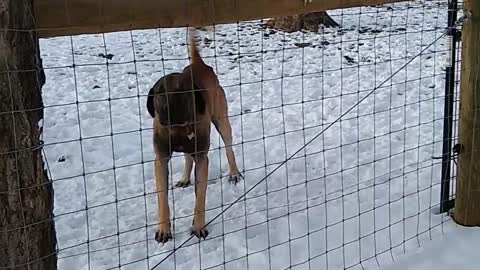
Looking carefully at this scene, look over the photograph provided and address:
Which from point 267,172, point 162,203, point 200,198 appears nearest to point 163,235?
point 162,203

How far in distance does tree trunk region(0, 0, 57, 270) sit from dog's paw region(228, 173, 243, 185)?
250cm

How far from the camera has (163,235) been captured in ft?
13.0

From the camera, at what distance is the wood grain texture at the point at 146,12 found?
2311 millimetres

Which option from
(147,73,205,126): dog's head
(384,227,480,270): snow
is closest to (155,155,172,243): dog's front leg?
(147,73,205,126): dog's head

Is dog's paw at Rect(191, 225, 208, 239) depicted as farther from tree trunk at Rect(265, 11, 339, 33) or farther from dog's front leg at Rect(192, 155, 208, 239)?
tree trunk at Rect(265, 11, 339, 33)

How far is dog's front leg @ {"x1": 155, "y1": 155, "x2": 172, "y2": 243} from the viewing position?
396 centimetres

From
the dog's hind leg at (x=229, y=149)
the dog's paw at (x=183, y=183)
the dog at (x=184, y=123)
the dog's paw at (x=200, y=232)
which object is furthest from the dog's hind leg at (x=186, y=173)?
the dog's paw at (x=200, y=232)

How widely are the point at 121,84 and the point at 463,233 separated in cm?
442

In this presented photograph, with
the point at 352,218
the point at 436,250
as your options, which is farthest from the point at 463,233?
the point at 352,218

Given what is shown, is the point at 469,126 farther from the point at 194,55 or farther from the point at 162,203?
the point at 162,203

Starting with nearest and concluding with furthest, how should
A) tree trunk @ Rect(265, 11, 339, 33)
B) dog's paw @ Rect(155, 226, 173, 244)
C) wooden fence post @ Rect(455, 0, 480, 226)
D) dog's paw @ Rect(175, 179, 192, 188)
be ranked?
wooden fence post @ Rect(455, 0, 480, 226) → dog's paw @ Rect(155, 226, 173, 244) → dog's paw @ Rect(175, 179, 192, 188) → tree trunk @ Rect(265, 11, 339, 33)

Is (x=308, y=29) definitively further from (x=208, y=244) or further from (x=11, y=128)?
(x=11, y=128)

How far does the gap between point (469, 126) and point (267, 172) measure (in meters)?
1.60

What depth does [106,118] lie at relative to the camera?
19.8ft
